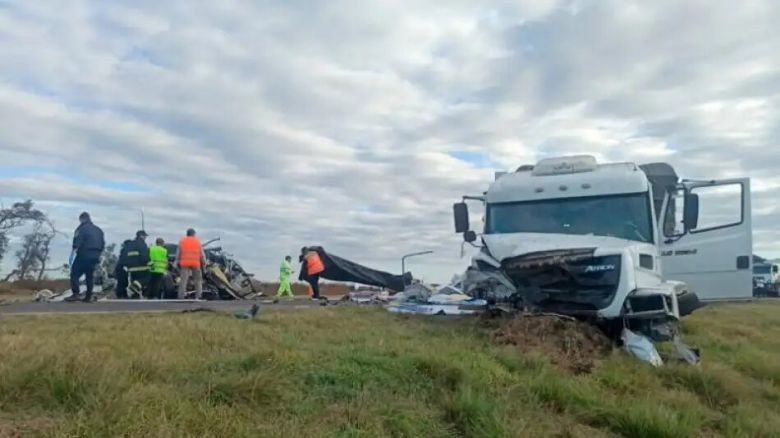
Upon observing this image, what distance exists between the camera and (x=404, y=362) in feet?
20.9

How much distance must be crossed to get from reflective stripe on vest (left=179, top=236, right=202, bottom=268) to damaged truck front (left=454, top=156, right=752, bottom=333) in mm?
7175

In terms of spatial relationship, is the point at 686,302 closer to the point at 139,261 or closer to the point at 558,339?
the point at 558,339

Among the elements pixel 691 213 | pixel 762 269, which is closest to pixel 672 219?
pixel 691 213

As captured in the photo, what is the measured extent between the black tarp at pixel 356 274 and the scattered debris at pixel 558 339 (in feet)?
43.4

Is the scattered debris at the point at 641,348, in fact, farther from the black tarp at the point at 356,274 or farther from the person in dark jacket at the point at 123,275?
the black tarp at the point at 356,274

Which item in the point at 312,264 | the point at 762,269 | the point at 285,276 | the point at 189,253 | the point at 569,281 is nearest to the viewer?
the point at 569,281

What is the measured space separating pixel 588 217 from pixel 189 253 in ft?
32.3

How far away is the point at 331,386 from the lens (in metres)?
5.46

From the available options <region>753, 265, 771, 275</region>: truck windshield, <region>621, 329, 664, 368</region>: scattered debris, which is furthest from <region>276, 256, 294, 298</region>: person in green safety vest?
<region>753, 265, 771, 275</region>: truck windshield

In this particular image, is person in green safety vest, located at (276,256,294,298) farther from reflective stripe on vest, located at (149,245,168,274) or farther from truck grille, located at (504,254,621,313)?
truck grille, located at (504,254,621,313)

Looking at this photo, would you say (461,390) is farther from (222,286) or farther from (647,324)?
(222,286)

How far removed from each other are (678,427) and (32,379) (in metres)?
4.82

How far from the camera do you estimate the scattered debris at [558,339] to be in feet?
24.9

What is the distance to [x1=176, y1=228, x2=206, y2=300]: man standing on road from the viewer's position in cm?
1606
